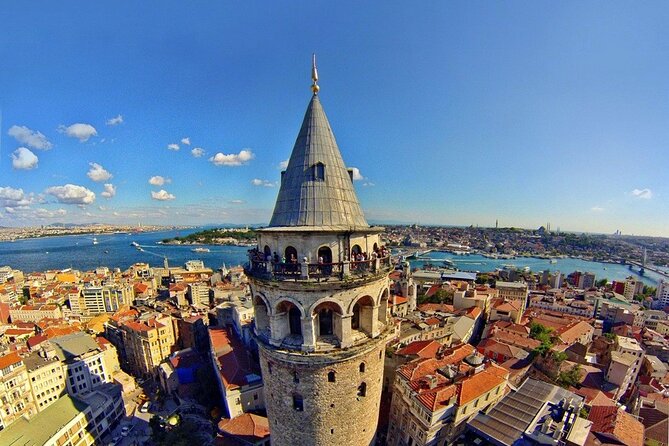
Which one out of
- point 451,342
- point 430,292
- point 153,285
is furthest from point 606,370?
point 153,285

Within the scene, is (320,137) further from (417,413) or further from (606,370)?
(606,370)

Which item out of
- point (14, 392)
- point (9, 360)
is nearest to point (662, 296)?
point (14, 392)

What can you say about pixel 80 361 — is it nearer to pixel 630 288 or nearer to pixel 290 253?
pixel 290 253

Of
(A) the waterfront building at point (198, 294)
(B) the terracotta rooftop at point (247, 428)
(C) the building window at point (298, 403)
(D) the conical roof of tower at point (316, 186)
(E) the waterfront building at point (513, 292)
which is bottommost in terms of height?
(B) the terracotta rooftop at point (247, 428)

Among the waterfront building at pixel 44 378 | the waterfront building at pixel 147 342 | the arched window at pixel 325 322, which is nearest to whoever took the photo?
the arched window at pixel 325 322

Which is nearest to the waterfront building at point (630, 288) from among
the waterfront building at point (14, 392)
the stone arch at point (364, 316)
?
the stone arch at point (364, 316)

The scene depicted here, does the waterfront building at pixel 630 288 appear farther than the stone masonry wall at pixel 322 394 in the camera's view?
Yes

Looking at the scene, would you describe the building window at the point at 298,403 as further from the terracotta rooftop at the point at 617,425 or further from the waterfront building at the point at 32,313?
the waterfront building at the point at 32,313
